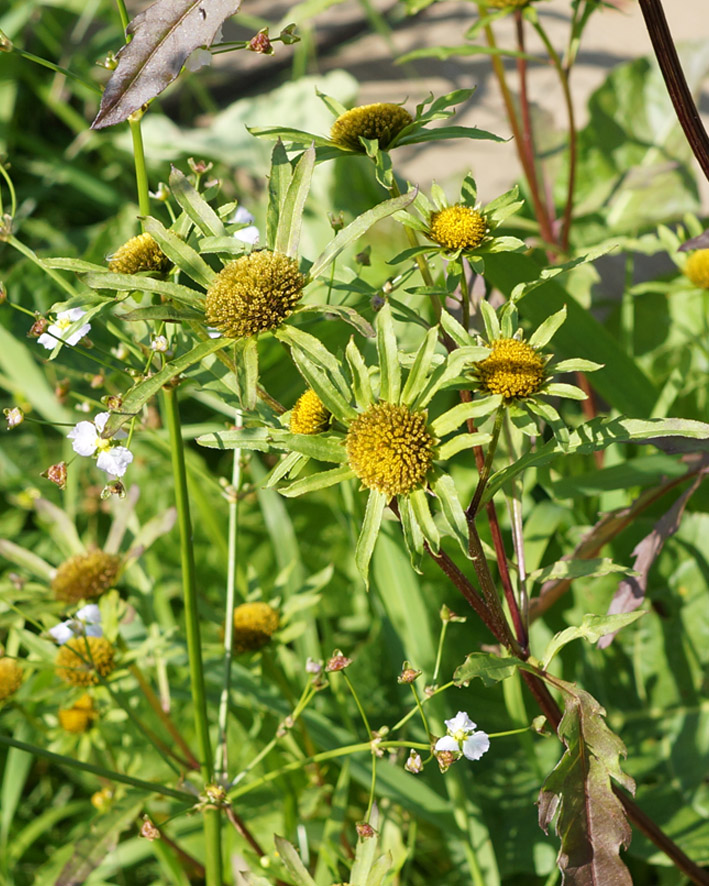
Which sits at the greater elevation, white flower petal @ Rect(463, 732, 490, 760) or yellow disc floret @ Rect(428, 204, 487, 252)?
yellow disc floret @ Rect(428, 204, 487, 252)

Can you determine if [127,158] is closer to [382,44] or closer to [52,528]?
[382,44]

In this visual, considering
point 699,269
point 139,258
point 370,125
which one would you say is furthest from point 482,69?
point 139,258

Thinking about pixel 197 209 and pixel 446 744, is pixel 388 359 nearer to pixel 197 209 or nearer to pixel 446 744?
pixel 197 209

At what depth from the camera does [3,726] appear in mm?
1585

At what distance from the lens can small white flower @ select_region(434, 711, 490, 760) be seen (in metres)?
0.75

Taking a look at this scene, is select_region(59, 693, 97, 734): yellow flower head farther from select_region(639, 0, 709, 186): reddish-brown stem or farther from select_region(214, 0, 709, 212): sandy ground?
select_region(214, 0, 709, 212): sandy ground

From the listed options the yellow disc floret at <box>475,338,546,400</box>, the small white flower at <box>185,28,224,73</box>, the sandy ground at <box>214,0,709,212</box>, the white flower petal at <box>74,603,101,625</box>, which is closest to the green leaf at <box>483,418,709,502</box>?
the yellow disc floret at <box>475,338,546,400</box>

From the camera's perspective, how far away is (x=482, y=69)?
2434 millimetres

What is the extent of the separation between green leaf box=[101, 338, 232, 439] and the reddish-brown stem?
15.4 inches

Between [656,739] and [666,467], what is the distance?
0.47m

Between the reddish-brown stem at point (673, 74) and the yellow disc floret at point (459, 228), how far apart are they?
177 millimetres

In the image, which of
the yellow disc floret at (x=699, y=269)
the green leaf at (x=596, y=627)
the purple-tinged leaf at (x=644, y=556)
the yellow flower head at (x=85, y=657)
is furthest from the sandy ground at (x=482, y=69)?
the green leaf at (x=596, y=627)

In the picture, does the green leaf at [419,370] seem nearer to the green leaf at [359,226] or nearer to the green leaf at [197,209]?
the green leaf at [359,226]

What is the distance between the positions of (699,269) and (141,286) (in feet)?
2.89
